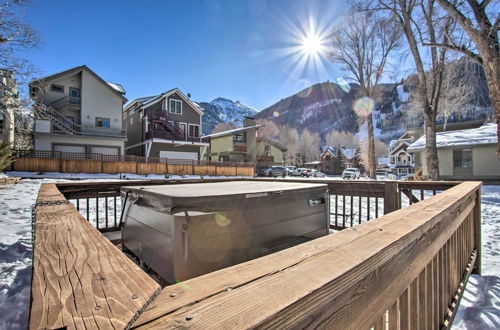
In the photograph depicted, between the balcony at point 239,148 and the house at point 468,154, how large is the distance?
53.0 ft

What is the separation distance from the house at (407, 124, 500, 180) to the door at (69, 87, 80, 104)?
23.6 meters

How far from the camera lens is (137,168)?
1730cm

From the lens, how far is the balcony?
1080 inches

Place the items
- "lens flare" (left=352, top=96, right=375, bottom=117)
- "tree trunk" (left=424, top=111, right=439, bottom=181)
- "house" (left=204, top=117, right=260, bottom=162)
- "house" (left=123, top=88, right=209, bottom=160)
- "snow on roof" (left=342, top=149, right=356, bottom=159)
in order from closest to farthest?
"tree trunk" (left=424, top=111, right=439, bottom=181)
"lens flare" (left=352, top=96, right=375, bottom=117)
"house" (left=123, top=88, right=209, bottom=160)
"house" (left=204, top=117, right=260, bottom=162)
"snow on roof" (left=342, top=149, right=356, bottom=159)

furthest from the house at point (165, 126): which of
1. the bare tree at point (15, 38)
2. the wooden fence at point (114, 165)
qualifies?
the bare tree at point (15, 38)

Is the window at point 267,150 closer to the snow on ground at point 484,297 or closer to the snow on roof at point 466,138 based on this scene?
the snow on roof at point 466,138

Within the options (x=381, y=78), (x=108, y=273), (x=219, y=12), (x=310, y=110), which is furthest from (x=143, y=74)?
(x=310, y=110)

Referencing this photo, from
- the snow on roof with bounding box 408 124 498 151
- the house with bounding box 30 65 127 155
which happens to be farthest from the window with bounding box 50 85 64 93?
the snow on roof with bounding box 408 124 498 151

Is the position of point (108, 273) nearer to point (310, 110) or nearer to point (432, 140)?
point (432, 140)

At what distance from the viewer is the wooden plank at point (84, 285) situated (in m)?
0.46

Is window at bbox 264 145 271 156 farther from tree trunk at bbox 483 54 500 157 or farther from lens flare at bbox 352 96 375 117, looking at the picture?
tree trunk at bbox 483 54 500 157

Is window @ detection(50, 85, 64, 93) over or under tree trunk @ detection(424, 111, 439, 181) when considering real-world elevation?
over

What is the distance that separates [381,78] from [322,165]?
1415 inches

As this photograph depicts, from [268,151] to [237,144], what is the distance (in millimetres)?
5871
